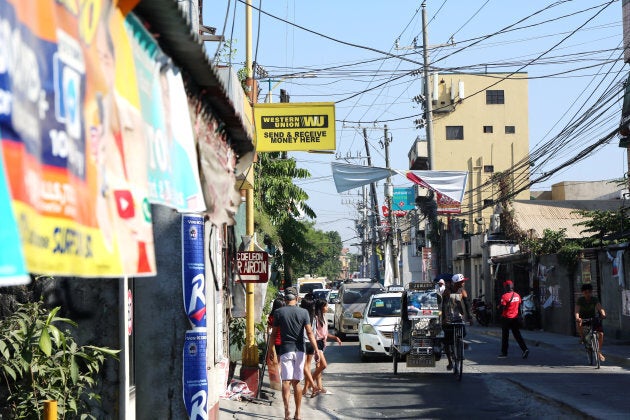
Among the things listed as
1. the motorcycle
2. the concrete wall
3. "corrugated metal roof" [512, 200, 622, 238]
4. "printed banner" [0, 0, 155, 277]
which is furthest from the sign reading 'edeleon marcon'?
"corrugated metal roof" [512, 200, 622, 238]

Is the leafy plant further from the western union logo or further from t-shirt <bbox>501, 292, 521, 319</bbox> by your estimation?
t-shirt <bbox>501, 292, 521, 319</bbox>

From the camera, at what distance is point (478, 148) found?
78.5 meters

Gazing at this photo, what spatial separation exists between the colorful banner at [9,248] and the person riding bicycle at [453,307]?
52.0 ft

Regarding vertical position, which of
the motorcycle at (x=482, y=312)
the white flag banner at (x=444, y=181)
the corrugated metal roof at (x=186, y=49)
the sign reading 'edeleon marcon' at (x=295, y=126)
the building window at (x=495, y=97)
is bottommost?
the motorcycle at (x=482, y=312)

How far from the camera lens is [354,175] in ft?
77.5

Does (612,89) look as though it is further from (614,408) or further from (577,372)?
(614,408)

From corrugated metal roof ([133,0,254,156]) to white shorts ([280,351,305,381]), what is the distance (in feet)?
15.8

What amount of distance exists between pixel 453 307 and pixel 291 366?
596cm

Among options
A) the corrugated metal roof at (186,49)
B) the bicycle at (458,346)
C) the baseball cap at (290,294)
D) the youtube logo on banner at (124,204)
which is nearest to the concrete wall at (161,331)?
the corrugated metal roof at (186,49)

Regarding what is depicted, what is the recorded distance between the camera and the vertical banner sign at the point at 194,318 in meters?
10.0

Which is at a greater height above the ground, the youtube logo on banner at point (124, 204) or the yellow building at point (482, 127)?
the yellow building at point (482, 127)

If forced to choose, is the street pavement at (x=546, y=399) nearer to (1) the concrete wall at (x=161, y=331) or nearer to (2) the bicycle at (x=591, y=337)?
(2) the bicycle at (x=591, y=337)

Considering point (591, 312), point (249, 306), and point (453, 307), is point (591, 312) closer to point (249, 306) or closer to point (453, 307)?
point (453, 307)

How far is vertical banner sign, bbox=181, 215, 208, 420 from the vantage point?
10.0 meters
